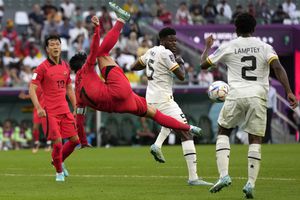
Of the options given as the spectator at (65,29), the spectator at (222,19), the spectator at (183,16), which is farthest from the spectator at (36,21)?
the spectator at (222,19)

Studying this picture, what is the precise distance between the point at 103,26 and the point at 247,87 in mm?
24439

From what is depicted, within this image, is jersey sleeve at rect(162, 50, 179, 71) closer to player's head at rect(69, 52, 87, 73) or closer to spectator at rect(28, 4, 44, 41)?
player's head at rect(69, 52, 87, 73)

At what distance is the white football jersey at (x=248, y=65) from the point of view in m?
13.4

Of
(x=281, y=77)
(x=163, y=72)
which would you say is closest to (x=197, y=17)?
(x=163, y=72)

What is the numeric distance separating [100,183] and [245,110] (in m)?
3.70

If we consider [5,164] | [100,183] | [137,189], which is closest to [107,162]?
[5,164]

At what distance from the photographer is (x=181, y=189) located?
14.9m

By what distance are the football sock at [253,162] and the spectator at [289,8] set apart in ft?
95.0

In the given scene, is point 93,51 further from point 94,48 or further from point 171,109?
point 171,109

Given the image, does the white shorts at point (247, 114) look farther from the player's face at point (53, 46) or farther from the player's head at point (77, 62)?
the player's face at point (53, 46)

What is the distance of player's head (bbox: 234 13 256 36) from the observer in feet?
44.1

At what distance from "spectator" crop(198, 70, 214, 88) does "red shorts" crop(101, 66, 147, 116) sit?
818 inches

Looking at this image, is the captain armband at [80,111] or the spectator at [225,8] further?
the spectator at [225,8]

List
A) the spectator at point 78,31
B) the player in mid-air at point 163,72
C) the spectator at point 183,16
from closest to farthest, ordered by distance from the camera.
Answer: the player in mid-air at point 163,72 → the spectator at point 78,31 → the spectator at point 183,16
